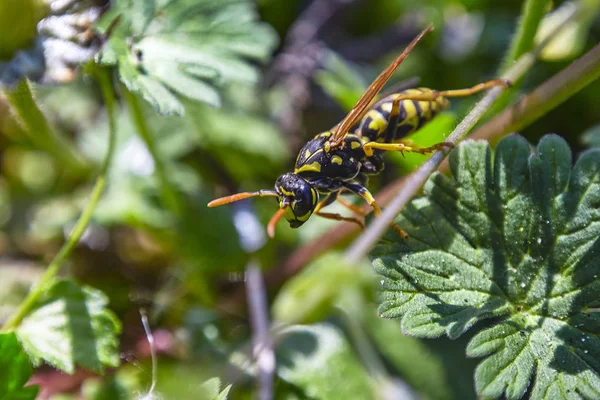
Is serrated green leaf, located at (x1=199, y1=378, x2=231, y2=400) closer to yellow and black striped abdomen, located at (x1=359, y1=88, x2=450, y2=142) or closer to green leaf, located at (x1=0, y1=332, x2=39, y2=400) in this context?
green leaf, located at (x1=0, y1=332, x2=39, y2=400)

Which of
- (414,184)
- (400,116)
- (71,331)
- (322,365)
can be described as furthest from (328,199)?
(71,331)

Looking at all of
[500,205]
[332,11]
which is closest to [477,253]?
[500,205]

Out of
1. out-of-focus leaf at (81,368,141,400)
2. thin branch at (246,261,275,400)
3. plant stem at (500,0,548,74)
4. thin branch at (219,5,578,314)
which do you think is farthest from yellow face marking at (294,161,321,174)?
out-of-focus leaf at (81,368,141,400)

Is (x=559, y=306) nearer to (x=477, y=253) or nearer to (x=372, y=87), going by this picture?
(x=477, y=253)

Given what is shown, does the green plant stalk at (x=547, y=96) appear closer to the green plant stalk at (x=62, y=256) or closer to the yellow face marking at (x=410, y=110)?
the yellow face marking at (x=410, y=110)

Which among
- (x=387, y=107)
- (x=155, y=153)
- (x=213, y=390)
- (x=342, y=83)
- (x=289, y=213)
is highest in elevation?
(x=387, y=107)

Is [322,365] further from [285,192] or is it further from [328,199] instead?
[285,192]
